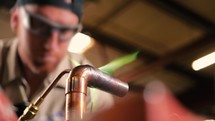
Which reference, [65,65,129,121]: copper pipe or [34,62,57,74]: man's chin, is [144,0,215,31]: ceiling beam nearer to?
[34,62,57,74]: man's chin

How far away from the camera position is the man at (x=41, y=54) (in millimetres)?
1077

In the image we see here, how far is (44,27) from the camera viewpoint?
1.11m

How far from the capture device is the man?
3.53ft

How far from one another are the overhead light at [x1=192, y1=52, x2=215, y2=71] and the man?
9.41ft

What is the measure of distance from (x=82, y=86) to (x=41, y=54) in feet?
1.47

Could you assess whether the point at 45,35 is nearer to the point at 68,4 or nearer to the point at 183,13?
the point at 68,4

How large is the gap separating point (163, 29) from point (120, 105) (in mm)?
2871

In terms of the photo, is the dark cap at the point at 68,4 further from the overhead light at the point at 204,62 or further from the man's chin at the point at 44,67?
the overhead light at the point at 204,62

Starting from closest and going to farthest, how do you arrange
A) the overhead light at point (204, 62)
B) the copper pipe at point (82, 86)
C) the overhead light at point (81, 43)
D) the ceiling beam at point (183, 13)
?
the copper pipe at point (82, 86)
the overhead light at point (81, 43)
the ceiling beam at point (183, 13)
the overhead light at point (204, 62)

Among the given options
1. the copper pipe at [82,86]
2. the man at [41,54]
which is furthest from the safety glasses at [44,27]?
the copper pipe at [82,86]

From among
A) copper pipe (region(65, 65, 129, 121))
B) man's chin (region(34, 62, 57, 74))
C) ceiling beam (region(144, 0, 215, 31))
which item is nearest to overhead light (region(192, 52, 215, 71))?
ceiling beam (region(144, 0, 215, 31))

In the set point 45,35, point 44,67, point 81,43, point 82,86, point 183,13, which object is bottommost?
point 82,86

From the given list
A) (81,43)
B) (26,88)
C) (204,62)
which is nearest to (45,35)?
(26,88)

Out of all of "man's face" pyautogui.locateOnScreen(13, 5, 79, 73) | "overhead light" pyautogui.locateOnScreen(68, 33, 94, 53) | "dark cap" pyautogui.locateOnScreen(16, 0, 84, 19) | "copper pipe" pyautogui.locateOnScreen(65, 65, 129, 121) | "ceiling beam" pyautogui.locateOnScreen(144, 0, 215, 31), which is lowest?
"copper pipe" pyautogui.locateOnScreen(65, 65, 129, 121)
